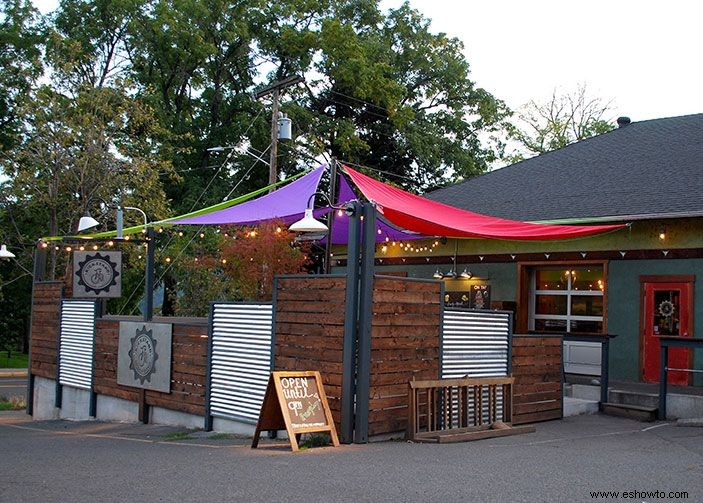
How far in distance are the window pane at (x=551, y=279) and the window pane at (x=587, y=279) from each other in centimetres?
27

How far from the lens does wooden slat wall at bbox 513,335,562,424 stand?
11359 millimetres

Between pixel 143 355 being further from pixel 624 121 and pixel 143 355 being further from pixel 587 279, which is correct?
pixel 624 121

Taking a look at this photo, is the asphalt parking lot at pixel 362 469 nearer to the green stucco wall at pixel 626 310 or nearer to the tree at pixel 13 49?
the green stucco wall at pixel 626 310

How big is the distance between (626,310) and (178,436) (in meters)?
8.52

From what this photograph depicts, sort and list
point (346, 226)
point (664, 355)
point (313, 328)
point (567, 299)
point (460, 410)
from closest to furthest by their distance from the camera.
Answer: point (313, 328) → point (460, 410) → point (664, 355) → point (567, 299) → point (346, 226)

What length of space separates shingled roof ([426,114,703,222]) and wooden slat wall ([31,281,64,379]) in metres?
8.88

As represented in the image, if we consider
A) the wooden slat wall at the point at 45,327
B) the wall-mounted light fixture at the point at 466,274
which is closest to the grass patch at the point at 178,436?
Answer: the wooden slat wall at the point at 45,327

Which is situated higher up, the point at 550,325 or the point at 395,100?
the point at 395,100

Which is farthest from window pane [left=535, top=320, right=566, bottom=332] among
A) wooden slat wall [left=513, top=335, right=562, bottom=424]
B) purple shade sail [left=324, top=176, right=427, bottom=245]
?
wooden slat wall [left=513, top=335, right=562, bottom=424]

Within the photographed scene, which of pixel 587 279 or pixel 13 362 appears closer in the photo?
pixel 587 279

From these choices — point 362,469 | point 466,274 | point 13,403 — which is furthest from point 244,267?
point 362,469

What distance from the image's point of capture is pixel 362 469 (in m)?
7.39

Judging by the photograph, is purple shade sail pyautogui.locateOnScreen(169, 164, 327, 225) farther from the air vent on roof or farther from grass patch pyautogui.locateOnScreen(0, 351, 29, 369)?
grass patch pyautogui.locateOnScreen(0, 351, 29, 369)

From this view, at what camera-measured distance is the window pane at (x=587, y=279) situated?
51.6 ft
